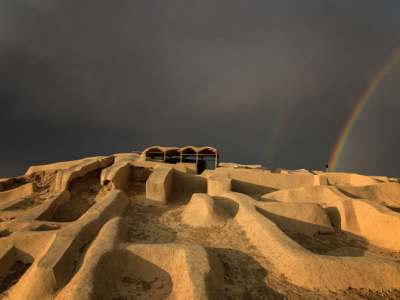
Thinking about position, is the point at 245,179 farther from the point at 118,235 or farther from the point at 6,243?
the point at 6,243

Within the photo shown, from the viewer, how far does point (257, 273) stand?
4.23 meters

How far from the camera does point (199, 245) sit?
4492 millimetres

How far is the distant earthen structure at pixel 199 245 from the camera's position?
378cm

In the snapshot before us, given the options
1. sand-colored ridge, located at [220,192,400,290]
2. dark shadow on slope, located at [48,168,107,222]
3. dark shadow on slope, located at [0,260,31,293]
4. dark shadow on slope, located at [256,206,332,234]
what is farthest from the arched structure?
sand-colored ridge, located at [220,192,400,290]

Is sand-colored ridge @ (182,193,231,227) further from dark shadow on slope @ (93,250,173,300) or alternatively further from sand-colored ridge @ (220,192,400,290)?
dark shadow on slope @ (93,250,173,300)

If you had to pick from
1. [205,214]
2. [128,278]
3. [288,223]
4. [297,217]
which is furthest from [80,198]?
[297,217]

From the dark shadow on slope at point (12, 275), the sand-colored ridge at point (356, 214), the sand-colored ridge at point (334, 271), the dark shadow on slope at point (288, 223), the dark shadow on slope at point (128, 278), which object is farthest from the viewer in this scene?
the dark shadow on slope at point (288, 223)

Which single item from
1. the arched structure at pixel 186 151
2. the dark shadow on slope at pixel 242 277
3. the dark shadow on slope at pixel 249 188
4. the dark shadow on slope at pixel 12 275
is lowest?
the dark shadow on slope at pixel 12 275

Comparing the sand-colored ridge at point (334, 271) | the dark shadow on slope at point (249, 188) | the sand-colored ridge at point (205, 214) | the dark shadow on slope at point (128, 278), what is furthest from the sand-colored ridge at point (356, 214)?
the dark shadow on slope at point (128, 278)

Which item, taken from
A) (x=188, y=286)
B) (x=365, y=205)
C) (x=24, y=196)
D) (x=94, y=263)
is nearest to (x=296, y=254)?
(x=188, y=286)

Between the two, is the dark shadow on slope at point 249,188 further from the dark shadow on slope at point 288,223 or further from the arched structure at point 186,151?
the arched structure at point 186,151

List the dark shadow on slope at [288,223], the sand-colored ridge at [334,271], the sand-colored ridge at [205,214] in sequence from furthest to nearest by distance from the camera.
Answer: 1. the dark shadow on slope at [288,223]
2. the sand-colored ridge at [205,214]
3. the sand-colored ridge at [334,271]

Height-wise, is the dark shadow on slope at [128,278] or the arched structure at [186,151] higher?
the arched structure at [186,151]

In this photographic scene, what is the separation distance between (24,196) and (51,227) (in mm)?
5502
